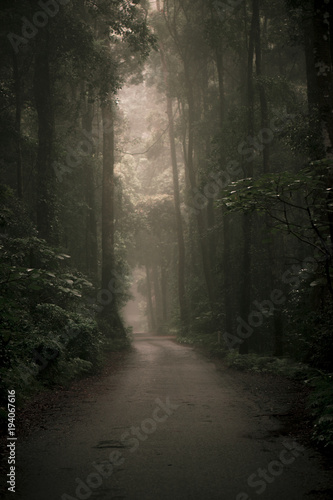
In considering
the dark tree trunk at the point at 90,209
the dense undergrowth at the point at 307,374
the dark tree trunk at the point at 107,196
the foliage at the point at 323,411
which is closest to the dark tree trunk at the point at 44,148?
the dark tree trunk at the point at 107,196

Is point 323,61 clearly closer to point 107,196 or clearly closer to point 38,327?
point 38,327

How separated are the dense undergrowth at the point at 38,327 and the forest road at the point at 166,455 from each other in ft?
3.70

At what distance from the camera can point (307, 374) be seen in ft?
30.3

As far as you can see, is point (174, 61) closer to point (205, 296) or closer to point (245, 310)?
point (205, 296)

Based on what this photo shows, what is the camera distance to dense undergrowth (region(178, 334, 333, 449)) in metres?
5.19

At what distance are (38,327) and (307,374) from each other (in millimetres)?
6836

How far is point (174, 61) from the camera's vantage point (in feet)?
89.0

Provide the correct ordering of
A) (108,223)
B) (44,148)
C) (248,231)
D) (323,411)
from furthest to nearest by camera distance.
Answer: (108,223), (248,231), (44,148), (323,411)

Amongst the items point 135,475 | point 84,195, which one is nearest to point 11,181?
point 84,195

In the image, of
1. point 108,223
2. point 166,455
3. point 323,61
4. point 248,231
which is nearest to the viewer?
point 166,455

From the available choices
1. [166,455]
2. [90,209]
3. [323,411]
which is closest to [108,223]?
[90,209]

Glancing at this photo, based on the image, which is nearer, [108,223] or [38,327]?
[38,327]

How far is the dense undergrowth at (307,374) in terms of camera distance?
5.19m

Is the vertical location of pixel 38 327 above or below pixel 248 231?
below
